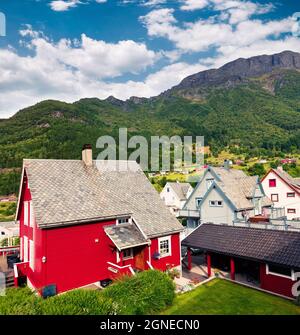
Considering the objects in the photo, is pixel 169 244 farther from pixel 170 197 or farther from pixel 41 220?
pixel 170 197

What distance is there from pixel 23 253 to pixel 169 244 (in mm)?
11254

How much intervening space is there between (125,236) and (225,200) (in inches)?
640

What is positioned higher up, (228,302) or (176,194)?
(176,194)

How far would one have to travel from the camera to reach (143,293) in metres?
14.2

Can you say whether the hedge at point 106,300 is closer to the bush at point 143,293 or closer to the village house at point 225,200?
the bush at point 143,293

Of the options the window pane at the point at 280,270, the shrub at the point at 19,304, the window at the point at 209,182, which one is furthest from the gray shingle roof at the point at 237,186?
the shrub at the point at 19,304

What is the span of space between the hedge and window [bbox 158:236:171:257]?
15.2ft

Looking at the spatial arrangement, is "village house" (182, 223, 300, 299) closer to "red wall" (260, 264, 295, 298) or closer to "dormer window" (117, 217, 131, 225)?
"red wall" (260, 264, 295, 298)

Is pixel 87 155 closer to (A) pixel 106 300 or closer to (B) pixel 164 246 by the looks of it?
(B) pixel 164 246

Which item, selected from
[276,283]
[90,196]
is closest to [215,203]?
[276,283]

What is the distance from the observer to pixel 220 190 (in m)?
31.8

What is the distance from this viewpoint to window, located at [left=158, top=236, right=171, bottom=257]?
2071 centimetres

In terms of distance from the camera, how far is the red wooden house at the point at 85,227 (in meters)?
17.0

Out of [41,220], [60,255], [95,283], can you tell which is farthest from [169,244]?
[41,220]
